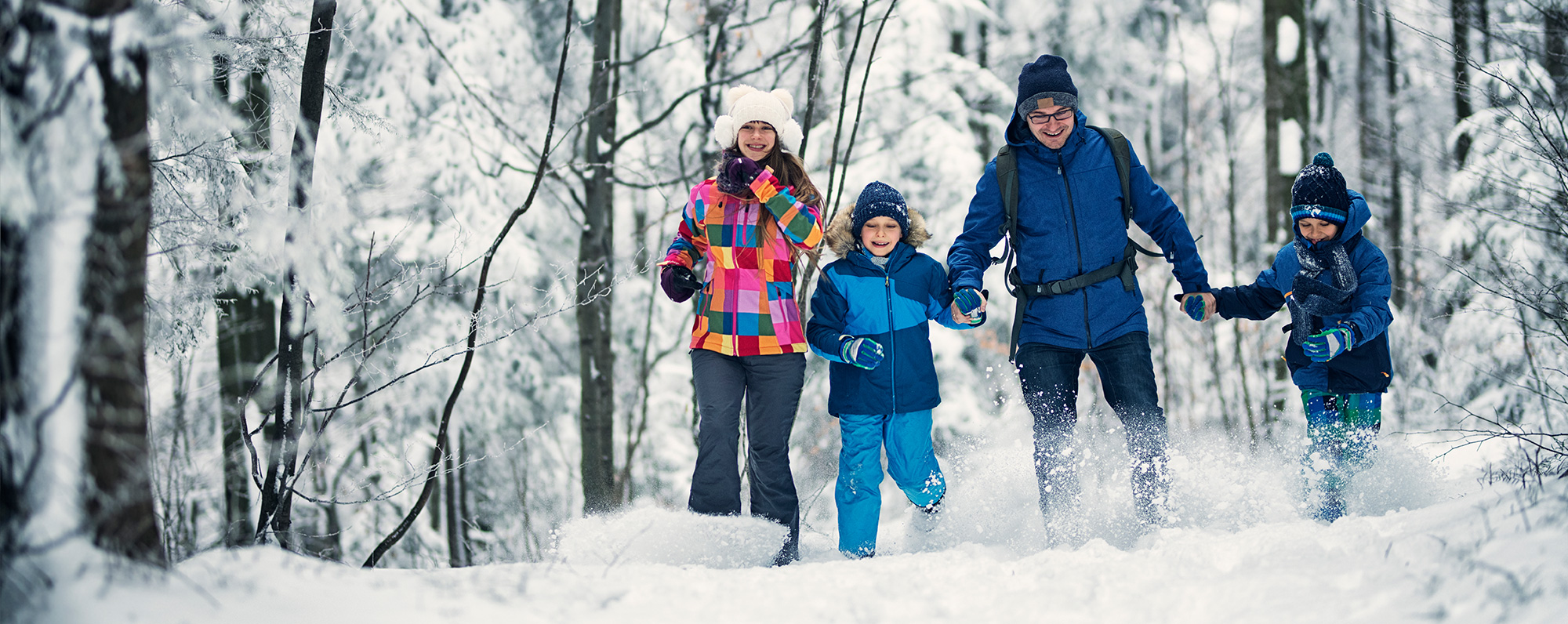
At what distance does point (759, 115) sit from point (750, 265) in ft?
2.06

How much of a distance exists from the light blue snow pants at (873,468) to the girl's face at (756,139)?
1.15m

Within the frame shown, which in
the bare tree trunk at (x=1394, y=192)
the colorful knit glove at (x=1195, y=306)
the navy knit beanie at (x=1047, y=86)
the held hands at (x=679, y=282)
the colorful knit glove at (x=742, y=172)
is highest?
the bare tree trunk at (x=1394, y=192)

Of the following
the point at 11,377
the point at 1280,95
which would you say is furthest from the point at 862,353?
the point at 1280,95

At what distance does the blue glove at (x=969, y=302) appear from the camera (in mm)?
3648

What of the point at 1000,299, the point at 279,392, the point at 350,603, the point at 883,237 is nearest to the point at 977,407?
the point at 1000,299

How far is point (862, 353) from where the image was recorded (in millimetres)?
3604

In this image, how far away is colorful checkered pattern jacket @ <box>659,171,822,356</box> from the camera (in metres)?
3.61

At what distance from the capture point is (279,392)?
341cm

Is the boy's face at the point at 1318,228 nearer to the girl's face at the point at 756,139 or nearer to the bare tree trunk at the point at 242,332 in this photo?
the girl's face at the point at 756,139

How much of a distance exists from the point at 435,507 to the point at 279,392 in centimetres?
1235

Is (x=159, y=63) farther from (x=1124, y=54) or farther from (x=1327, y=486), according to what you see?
(x=1124, y=54)

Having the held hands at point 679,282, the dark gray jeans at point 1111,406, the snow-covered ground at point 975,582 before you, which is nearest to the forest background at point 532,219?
the snow-covered ground at point 975,582

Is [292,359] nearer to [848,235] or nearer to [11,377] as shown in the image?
[11,377]

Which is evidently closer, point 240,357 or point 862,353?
point 862,353
